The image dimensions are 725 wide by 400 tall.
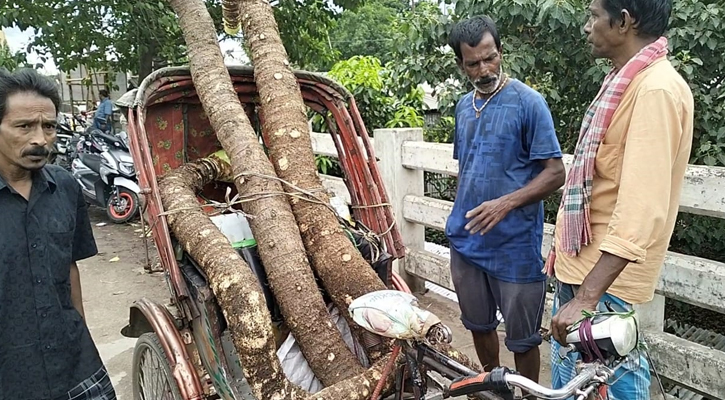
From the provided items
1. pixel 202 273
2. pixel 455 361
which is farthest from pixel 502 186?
pixel 202 273

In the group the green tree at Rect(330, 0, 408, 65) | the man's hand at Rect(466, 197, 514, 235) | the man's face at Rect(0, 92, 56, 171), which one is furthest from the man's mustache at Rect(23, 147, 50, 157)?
the green tree at Rect(330, 0, 408, 65)

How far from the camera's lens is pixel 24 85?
1947mm

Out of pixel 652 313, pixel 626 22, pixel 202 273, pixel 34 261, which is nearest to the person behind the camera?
pixel 626 22

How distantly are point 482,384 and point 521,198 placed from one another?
117cm

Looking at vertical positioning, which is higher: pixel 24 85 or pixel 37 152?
pixel 24 85

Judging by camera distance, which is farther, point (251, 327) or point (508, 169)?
point (508, 169)

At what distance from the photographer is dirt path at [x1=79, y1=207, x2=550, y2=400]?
3.86 m

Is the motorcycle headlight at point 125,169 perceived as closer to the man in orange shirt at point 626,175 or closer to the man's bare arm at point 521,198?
the man's bare arm at point 521,198

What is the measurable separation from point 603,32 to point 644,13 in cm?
12

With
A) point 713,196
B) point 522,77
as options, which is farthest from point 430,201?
point 713,196

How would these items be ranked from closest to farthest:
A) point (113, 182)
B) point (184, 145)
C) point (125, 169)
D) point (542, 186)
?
point (542, 186)
point (184, 145)
point (125, 169)
point (113, 182)

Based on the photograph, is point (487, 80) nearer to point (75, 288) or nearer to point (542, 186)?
point (542, 186)

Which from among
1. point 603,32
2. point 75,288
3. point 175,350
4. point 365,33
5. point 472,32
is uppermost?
point 365,33

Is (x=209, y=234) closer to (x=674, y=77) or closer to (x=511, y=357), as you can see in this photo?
(x=674, y=77)
